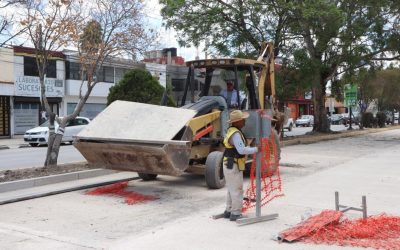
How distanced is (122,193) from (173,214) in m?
2.14

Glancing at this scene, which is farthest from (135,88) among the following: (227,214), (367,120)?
(367,120)

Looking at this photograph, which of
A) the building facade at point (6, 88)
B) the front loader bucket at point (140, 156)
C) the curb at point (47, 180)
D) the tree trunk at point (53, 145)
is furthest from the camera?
the building facade at point (6, 88)

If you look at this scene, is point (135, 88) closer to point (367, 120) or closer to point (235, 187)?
point (235, 187)

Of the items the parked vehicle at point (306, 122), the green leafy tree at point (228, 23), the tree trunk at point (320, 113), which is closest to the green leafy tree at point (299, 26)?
the green leafy tree at point (228, 23)

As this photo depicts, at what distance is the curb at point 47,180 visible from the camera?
10688 mm

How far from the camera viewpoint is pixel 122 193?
10281mm

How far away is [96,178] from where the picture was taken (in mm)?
12555

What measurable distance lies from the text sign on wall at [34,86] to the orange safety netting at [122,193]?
1055 inches

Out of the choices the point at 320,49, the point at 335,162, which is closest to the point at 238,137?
the point at 335,162

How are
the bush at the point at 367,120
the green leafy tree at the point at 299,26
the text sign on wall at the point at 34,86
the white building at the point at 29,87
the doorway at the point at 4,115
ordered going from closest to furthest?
the green leafy tree at the point at 299,26, the white building at the point at 29,87, the doorway at the point at 4,115, the text sign on wall at the point at 34,86, the bush at the point at 367,120

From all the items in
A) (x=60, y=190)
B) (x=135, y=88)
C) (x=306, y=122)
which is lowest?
(x=60, y=190)

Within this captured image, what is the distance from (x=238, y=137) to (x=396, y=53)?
2582 centimetres

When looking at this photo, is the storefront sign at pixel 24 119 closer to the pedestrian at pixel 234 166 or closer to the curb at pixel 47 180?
the curb at pixel 47 180

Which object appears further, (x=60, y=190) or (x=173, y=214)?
(x=60, y=190)
